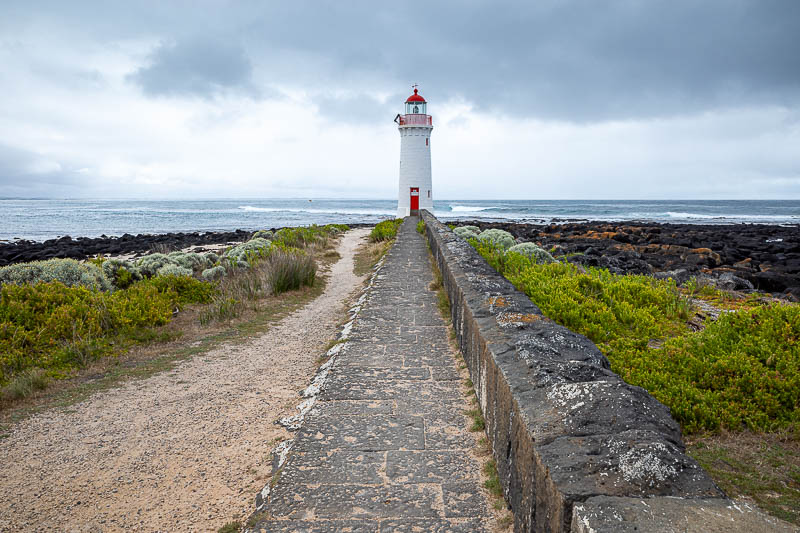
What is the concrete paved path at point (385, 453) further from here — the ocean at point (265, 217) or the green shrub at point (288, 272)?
the ocean at point (265, 217)

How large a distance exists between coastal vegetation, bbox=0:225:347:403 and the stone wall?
179 inches

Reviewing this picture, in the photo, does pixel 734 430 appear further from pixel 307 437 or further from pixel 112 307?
pixel 112 307

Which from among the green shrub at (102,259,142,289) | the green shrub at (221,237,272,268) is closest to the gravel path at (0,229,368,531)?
the green shrub at (102,259,142,289)

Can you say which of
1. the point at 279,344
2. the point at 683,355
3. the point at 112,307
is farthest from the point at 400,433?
the point at 112,307

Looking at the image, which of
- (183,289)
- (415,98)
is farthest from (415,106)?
(183,289)

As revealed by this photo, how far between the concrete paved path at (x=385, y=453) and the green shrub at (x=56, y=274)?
6.12 m

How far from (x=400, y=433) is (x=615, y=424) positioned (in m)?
1.44

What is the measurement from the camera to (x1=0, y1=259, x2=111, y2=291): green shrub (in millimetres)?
7859

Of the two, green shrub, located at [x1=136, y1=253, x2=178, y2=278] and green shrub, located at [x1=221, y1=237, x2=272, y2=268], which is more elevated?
green shrub, located at [x1=221, y1=237, x2=272, y2=268]

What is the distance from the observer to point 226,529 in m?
2.37

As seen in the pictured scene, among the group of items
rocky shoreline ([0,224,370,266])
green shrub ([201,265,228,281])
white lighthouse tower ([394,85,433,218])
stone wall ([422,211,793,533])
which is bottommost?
rocky shoreline ([0,224,370,266])

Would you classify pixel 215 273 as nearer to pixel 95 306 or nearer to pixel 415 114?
pixel 95 306

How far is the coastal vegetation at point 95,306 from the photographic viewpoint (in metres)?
5.25

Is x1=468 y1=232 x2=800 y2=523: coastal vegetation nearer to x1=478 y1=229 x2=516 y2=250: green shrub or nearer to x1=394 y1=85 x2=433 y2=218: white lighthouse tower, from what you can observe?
x1=478 y1=229 x2=516 y2=250: green shrub
